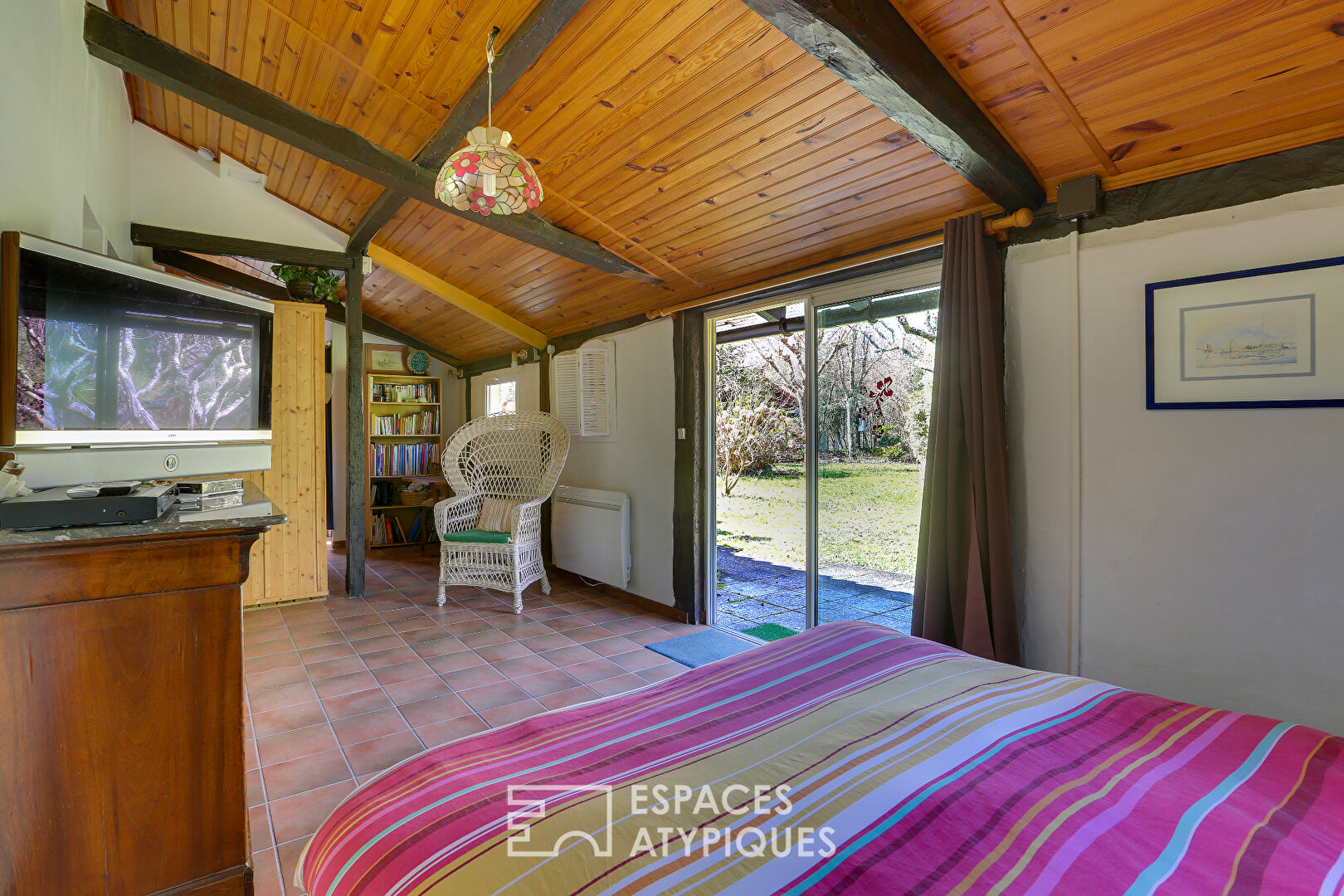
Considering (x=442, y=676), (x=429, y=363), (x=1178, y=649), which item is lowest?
(x=442, y=676)

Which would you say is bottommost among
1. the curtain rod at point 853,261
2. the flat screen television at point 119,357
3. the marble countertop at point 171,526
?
the marble countertop at point 171,526

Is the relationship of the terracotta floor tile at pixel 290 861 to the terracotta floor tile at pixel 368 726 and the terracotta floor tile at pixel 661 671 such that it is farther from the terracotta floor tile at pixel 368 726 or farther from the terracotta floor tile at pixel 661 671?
the terracotta floor tile at pixel 661 671

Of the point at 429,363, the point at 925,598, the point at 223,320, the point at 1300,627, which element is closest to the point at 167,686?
the point at 223,320

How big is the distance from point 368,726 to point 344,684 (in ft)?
1.73

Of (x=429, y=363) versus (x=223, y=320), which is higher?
(x=429, y=363)

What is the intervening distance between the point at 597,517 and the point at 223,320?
281 cm

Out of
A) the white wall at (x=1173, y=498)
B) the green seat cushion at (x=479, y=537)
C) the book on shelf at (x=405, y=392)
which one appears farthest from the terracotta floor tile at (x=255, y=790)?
the book on shelf at (x=405, y=392)

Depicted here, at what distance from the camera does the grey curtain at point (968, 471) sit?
2.27 meters

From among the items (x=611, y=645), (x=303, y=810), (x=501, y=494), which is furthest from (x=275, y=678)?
(x=501, y=494)

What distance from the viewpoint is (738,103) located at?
2.32m

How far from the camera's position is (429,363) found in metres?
7.01

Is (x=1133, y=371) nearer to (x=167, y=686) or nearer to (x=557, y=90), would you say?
(x=557, y=90)

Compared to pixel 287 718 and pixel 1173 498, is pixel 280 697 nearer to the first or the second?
pixel 287 718

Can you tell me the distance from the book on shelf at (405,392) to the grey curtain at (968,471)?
553 centimetres
